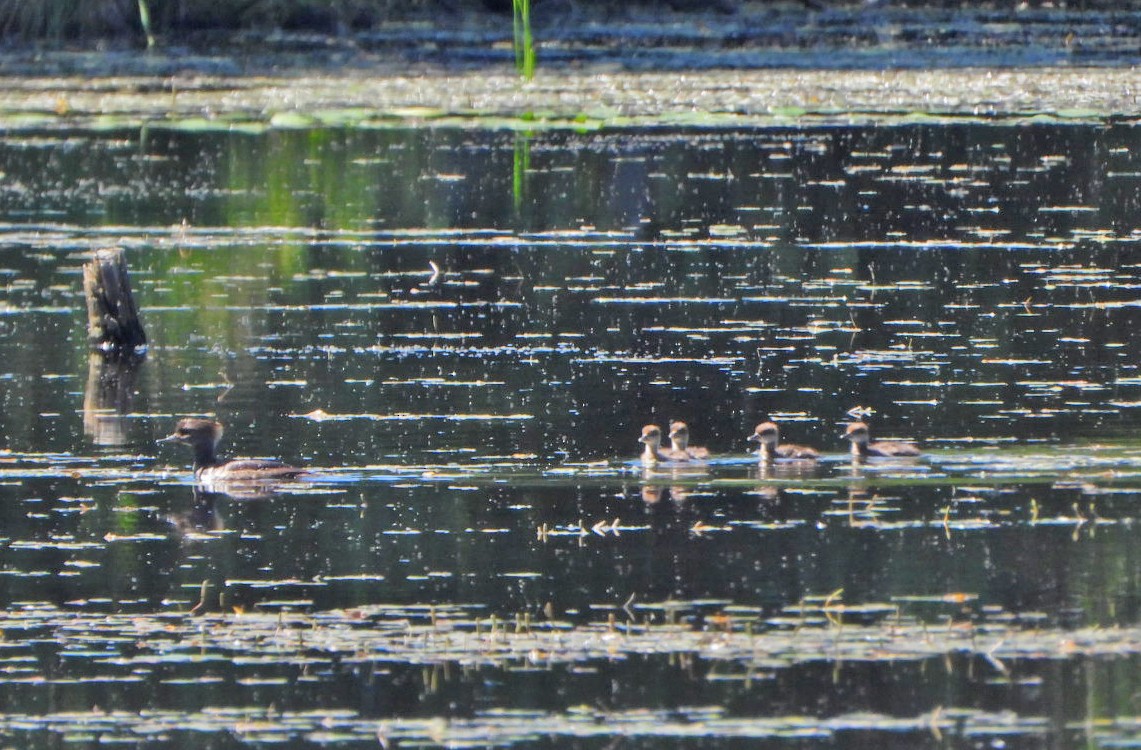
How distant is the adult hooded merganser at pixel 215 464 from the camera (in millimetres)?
11914

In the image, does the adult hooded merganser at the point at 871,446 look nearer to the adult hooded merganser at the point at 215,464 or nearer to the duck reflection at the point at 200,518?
the adult hooded merganser at the point at 215,464

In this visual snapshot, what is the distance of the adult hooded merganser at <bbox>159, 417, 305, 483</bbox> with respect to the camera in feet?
39.1

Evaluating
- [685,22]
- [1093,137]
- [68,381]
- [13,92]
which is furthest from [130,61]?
[68,381]

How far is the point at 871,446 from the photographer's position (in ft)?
38.3

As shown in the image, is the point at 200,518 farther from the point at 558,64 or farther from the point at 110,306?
the point at 558,64

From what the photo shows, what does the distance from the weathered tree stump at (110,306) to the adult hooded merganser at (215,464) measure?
3.79m

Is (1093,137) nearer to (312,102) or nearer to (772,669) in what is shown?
(312,102)

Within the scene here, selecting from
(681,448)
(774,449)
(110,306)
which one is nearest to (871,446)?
(774,449)

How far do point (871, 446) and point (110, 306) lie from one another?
258 inches

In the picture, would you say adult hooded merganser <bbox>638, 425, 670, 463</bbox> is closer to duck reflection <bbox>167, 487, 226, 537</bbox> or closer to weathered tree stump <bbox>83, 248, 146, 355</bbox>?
duck reflection <bbox>167, 487, 226, 537</bbox>

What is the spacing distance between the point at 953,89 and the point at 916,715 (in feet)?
84.5

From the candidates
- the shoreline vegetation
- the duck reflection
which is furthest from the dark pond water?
the shoreline vegetation

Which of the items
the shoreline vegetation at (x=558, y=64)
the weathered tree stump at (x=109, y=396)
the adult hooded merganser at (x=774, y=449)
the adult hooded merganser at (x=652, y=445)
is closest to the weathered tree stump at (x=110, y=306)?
the weathered tree stump at (x=109, y=396)

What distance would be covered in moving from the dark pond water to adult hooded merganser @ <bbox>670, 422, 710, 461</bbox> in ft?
0.57
